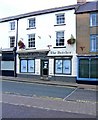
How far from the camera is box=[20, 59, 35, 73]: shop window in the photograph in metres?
29.3

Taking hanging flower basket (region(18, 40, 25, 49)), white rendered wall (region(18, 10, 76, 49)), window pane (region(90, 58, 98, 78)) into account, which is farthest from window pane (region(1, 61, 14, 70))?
window pane (region(90, 58, 98, 78))

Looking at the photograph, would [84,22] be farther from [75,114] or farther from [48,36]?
[75,114]

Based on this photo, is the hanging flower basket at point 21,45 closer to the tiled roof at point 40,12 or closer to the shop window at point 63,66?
the tiled roof at point 40,12

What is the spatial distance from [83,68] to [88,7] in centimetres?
625

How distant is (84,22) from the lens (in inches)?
1005

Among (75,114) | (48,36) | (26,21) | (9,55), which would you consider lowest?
(75,114)

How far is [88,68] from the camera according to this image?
2548 cm

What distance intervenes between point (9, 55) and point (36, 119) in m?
23.2

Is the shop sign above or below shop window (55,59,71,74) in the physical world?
above

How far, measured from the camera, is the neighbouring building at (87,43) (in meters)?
25.2

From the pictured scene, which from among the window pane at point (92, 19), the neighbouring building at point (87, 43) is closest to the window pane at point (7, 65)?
the neighbouring building at point (87, 43)

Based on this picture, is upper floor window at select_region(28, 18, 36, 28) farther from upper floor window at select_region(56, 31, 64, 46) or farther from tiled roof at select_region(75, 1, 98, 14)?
tiled roof at select_region(75, 1, 98, 14)

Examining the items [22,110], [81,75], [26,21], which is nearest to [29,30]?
[26,21]

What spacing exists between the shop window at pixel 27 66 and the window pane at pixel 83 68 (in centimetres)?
601
